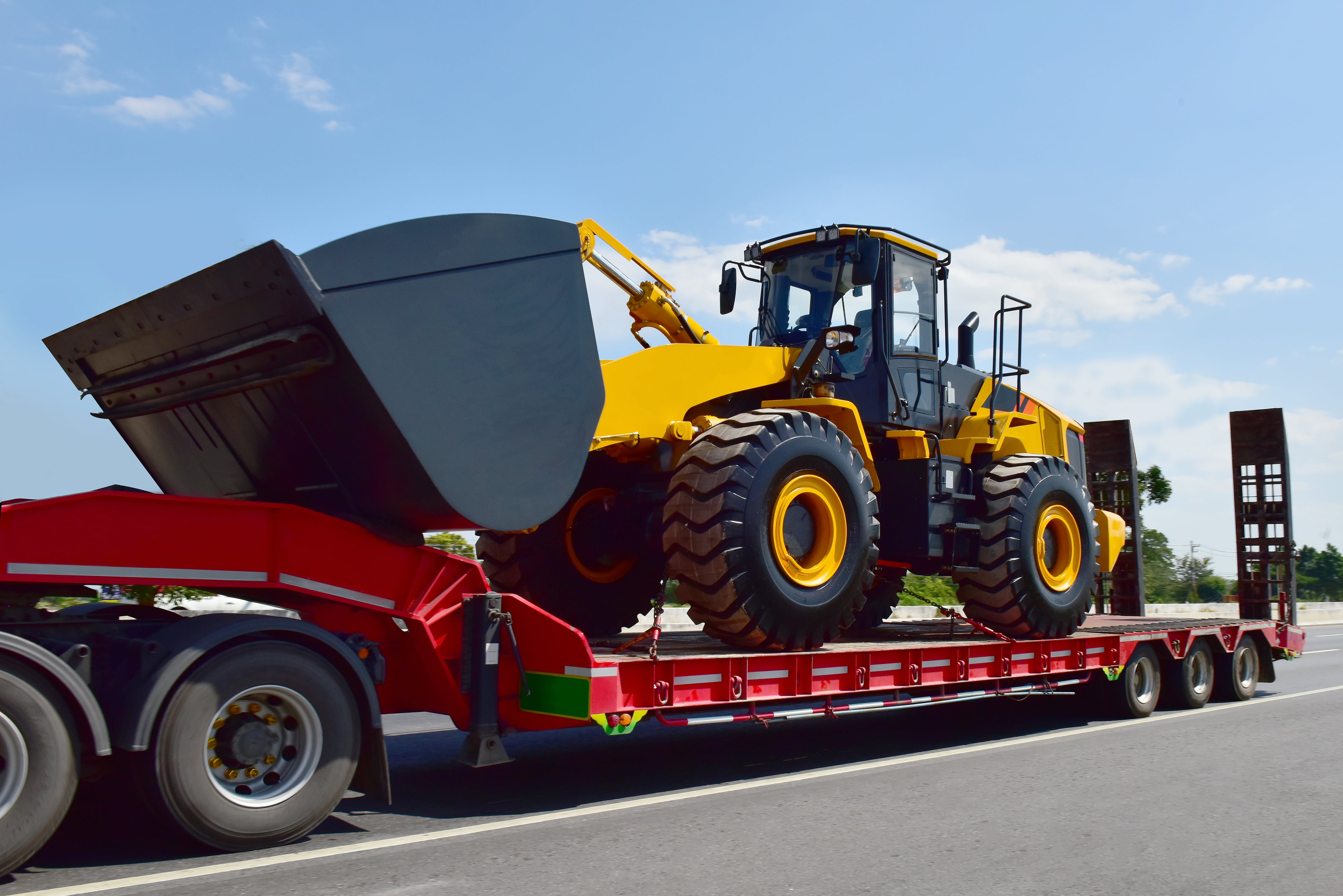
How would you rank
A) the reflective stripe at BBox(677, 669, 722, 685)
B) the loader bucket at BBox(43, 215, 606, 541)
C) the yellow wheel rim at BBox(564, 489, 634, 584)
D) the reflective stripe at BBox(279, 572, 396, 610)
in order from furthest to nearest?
1. the yellow wheel rim at BBox(564, 489, 634, 584)
2. the reflective stripe at BBox(677, 669, 722, 685)
3. the reflective stripe at BBox(279, 572, 396, 610)
4. the loader bucket at BBox(43, 215, 606, 541)

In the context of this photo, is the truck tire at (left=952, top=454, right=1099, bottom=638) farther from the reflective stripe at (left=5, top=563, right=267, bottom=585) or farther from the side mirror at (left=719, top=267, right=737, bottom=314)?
the reflective stripe at (left=5, top=563, right=267, bottom=585)

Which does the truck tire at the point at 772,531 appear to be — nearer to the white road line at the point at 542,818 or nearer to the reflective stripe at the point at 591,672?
the white road line at the point at 542,818

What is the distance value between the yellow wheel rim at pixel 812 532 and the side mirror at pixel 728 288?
2.71 m

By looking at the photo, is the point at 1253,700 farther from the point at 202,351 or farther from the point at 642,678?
the point at 202,351

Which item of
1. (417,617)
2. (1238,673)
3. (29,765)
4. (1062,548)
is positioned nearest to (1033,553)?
(1062,548)

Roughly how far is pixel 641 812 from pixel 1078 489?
5888mm

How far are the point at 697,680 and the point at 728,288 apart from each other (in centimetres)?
435

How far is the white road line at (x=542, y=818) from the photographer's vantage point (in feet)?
14.0

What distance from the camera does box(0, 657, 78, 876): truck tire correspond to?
4.04 m

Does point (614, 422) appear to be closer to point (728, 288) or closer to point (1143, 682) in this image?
point (728, 288)

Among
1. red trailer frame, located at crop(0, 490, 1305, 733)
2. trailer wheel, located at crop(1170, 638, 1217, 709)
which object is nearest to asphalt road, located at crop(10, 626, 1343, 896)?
red trailer frame, located at crop(0, 490, 1305, 733)

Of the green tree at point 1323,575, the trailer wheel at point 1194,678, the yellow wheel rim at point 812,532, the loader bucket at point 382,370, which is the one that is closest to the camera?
the loader bucket at point 382,370

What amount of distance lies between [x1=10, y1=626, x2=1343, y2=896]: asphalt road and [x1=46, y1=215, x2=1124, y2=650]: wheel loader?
1.15m

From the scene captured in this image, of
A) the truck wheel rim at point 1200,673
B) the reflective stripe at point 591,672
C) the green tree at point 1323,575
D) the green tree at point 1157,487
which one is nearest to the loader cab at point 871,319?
the reflective stripe at point 591,672
